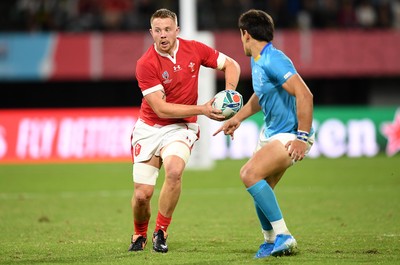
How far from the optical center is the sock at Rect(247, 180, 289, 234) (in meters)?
7.87

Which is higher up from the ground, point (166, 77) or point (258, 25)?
point (258, 25)

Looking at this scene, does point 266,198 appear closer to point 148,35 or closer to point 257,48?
point 257,48

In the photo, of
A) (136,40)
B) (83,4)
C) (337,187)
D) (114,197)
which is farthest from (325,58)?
(114,197)

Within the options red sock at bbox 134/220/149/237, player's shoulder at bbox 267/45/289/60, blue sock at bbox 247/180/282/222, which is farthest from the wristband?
red sock at bbox 134/220/149/237

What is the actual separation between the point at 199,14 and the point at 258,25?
18.5 m

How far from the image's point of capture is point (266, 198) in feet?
25.8

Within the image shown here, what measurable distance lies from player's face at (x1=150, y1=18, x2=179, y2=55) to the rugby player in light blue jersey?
84cm

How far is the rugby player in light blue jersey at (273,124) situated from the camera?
7.76m

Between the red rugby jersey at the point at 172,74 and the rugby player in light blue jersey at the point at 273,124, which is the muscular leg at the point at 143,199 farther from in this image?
the rugby player in light blue jersey at the point at 273,124

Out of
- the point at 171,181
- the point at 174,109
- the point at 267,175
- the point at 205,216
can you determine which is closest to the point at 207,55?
the point at 174,109

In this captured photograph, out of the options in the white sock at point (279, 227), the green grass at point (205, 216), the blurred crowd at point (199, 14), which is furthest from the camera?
the blurred crowd at point (199, 14)

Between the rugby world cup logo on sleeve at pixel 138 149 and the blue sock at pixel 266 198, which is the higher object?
the rugby world cup logo on sleeve at pixel 138 149

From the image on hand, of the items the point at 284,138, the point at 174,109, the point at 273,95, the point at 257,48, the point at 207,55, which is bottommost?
the point at 284,138

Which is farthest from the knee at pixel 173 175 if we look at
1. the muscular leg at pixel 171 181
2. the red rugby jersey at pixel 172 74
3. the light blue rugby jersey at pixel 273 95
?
the light blue rugby jersey at pixel 273 95
